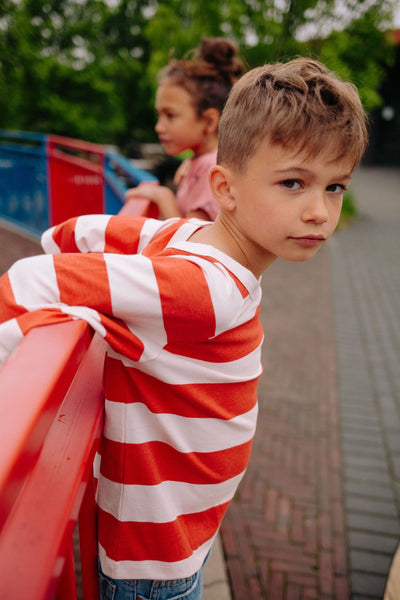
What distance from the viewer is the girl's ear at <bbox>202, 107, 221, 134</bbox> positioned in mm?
2246

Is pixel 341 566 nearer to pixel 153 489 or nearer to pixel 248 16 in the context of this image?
pixel 153 489

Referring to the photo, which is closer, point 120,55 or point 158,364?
point 158,364

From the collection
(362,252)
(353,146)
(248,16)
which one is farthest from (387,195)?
(353,146)

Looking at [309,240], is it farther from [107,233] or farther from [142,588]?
[142,588]

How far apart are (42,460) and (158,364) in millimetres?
287

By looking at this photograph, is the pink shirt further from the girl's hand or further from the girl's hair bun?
the girl's hair bun

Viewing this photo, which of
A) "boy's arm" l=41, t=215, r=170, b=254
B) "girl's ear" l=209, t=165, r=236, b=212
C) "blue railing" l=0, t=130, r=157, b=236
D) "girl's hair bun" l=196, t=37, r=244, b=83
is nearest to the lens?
"girl's ear" l=209, t=165, r=236, b=212

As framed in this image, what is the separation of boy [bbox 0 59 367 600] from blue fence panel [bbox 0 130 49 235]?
20.9 ft

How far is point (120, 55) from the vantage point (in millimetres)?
22531

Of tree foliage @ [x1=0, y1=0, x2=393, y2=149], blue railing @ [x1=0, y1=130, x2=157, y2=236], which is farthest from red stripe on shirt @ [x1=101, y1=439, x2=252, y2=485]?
tree foliage @ [x1=0, y1=0, x2=393, y2=149]

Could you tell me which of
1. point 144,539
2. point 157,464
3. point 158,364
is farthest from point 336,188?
point 144,539

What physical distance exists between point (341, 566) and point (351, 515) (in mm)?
426

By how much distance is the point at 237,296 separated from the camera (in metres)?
1.06

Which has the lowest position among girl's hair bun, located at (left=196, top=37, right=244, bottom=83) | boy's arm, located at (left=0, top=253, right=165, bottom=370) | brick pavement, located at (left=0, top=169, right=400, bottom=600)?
brick pavement, located at (left=0, top=169, right=400, bottom=600)
